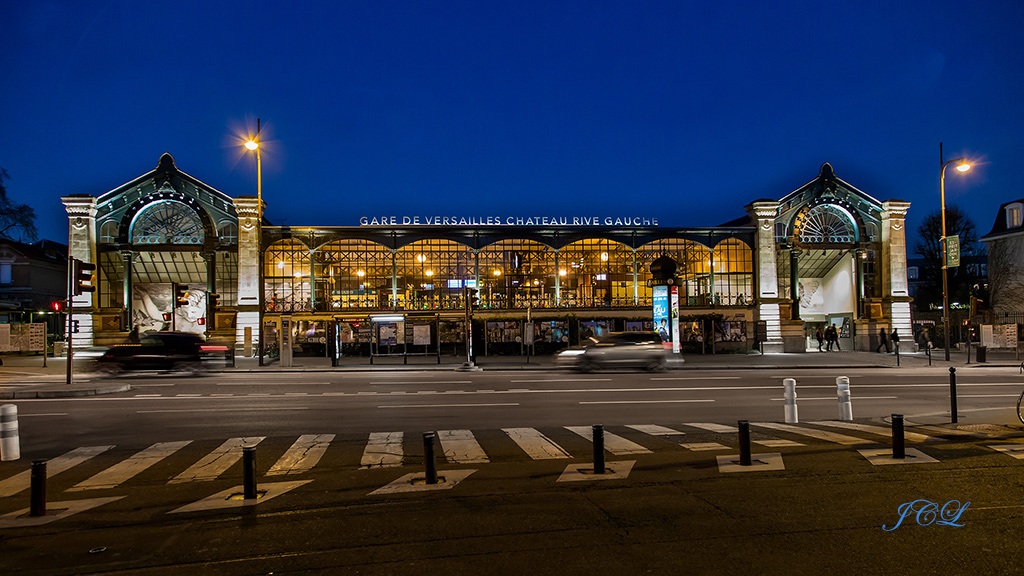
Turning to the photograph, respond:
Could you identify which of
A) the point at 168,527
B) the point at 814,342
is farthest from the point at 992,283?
the point at 168,527

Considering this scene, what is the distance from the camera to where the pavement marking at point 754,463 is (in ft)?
27.0

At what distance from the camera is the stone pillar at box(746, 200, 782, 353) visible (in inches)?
1626

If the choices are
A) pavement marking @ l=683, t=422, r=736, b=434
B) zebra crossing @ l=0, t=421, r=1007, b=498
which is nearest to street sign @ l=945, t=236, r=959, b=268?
zebra crossing @ l=0, t=421, r=1007, b=498

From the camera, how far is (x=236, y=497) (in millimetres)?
7348

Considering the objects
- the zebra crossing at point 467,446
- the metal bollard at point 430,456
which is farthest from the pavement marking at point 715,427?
the metal bollard at point 430,456

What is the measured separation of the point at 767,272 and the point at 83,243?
45.1 meters

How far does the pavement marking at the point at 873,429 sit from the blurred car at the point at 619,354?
13385 mm

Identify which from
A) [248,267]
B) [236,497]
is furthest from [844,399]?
[248,267]

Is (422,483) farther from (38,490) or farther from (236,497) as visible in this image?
(38,490)

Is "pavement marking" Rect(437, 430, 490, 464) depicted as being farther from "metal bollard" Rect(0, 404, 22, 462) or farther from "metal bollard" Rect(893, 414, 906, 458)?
"metal bollard" Rect(0, 404, 22, 462)

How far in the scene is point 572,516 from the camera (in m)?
6.34

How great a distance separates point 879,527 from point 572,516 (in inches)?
118

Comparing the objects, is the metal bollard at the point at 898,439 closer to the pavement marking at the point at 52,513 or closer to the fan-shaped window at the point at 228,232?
the pavement marking at the point at 52,513

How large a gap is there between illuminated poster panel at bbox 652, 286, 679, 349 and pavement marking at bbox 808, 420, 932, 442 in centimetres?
1967
